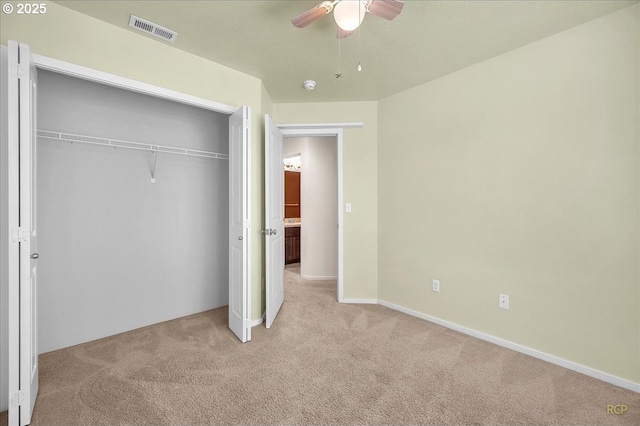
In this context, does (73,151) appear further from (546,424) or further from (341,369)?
(546,424)

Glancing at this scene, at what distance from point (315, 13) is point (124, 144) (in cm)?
224

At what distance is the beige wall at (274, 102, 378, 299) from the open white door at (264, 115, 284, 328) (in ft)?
1.85

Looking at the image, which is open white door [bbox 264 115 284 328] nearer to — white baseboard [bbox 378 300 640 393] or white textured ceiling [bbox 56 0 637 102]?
white textured ceiling [bbox 56 0 637 102]

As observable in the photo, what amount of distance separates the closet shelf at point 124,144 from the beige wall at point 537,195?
88.9 inches

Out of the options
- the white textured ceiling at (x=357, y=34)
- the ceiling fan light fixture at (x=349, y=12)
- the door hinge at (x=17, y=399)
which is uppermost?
the white textured ceiling at (x=357, y=34)

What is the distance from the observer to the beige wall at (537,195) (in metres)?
2.04

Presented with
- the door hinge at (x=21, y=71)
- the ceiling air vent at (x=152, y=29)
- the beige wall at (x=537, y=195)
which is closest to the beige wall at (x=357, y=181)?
the beige wall at (x=537, y=195)

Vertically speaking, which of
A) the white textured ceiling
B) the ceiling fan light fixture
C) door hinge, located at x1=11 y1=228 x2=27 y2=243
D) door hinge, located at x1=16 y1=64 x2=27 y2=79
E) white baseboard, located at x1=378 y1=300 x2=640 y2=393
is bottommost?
white baseboard, located at x1=378 y1=300 x2=640 y2=393

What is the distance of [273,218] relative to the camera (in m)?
3.16

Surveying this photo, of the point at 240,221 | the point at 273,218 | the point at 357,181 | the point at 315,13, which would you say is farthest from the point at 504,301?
the point at 315,13

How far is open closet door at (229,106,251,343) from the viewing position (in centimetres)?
263

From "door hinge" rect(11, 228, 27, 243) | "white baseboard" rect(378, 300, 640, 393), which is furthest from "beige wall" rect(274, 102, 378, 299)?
"door hinge" rect(11, 228, 27, 243)

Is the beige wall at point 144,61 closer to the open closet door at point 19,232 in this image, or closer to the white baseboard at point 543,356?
the open closet door at point 19,232

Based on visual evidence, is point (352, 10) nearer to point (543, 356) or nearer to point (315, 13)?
point (315, 13)
